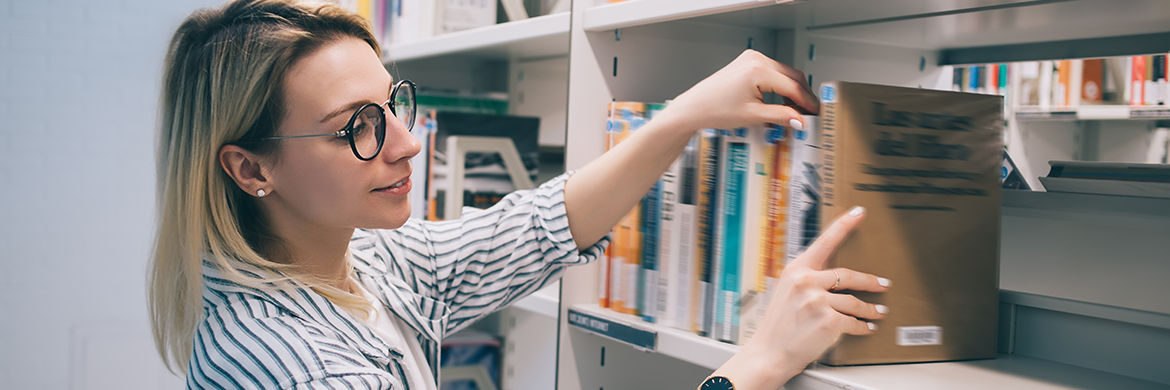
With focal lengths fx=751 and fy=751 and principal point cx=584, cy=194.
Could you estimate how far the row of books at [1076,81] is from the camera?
88 centimetres

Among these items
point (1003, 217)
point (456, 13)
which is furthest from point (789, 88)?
point (456, 13)

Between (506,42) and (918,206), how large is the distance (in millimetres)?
779

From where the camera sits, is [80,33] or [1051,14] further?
[80,33]

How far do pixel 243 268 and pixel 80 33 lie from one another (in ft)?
6.96

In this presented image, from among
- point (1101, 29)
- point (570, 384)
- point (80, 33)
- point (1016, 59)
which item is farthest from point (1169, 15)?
point (80, 33)

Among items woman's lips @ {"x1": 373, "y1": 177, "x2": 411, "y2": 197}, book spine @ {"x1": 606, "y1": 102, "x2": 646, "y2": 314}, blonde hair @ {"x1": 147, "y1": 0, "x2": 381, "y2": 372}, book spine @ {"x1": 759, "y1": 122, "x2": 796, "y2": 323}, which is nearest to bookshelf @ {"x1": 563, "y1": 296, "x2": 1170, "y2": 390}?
book spine @ {"x1": 759, "y1": 122, "x2": 796, "y2": 323}

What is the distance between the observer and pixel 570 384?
3.64 ft

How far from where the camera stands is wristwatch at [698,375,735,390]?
70 centimetres

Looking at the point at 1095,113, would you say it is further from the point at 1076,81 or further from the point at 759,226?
the point at 759,226

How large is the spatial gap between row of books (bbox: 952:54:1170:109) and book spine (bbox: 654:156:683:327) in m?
0.35

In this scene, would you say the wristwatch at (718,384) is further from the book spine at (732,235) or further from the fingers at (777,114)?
the fingers at (777,114)

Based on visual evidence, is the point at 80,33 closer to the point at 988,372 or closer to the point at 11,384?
the point at 11,384

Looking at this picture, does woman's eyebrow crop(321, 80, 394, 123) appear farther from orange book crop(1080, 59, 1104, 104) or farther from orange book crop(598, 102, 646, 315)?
orange book crop(1080, 59, 1104, 104)

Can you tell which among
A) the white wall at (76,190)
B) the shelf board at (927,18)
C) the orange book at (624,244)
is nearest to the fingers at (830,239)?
the shelf board at (927,18)
